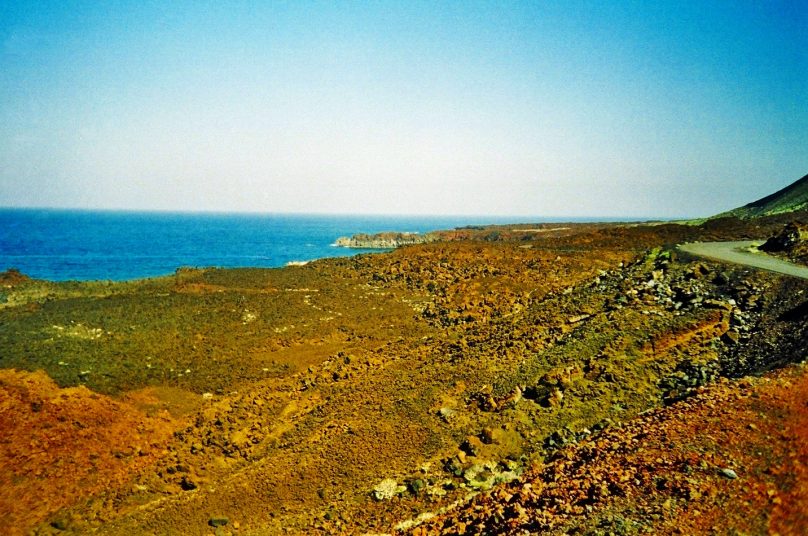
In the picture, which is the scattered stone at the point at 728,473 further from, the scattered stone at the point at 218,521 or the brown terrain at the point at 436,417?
the scattered stone at the point at 218,521

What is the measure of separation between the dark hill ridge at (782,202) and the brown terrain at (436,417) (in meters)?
44.1

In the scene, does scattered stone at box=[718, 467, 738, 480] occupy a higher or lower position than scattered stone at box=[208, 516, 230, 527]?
higher

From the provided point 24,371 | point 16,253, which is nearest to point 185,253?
point 16,253

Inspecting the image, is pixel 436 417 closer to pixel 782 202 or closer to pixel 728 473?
pixel 728 473

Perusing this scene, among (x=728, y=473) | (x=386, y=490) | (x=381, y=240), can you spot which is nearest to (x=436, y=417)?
(x=386, y=490)

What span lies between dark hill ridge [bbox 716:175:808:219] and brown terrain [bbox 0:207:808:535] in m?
44.1

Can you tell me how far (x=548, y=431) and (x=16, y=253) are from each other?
99630 mm

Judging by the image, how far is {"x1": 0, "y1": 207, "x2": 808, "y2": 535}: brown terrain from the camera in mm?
8453

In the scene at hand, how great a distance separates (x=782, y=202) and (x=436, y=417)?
236 feet

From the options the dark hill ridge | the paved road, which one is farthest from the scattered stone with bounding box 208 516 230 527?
the dark hill ridge

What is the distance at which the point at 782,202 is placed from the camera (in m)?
60.7

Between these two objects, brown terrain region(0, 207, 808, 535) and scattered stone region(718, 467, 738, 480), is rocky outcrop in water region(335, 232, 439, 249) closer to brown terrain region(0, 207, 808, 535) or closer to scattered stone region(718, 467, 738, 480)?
brown terrain region(0, 207, 808, 535)

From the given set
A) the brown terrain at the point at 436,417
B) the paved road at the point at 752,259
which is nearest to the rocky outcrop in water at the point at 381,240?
the paved road at the point at 752,259

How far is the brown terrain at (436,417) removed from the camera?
8.45m
